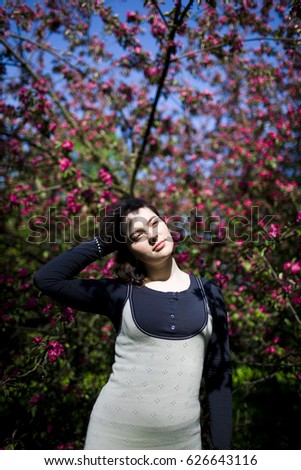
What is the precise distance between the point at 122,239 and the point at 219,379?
0.74m

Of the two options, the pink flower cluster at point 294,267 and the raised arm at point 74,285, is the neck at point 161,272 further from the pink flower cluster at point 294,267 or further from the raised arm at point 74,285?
the pink flower cluster at point 294,267

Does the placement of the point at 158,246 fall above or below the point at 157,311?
above

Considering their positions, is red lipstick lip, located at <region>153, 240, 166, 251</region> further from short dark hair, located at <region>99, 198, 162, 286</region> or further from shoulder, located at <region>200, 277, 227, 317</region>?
shoulder, located at <region>200, 277, 227, 317</region>

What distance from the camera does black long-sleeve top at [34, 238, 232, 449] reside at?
1.33 m

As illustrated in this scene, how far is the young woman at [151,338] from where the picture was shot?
49.9 inches

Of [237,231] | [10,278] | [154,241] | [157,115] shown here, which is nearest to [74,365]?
[10,278]

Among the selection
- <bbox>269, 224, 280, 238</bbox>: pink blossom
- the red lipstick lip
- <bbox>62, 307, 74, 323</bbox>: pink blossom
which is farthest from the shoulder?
<bbox>269, 224, 280, 238</bbox>: pink blossom

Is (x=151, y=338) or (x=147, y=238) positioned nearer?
(x=151, y=338)

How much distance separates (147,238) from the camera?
56.8 inches

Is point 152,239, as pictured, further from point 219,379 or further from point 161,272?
point 219,379

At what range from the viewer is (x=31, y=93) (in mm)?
3631

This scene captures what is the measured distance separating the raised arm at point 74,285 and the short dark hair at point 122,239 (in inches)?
4.2

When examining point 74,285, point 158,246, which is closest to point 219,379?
point 158,246

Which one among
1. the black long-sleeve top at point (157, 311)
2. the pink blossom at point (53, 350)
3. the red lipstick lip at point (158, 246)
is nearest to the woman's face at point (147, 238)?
the red lipstick lip at point (158, 246)
